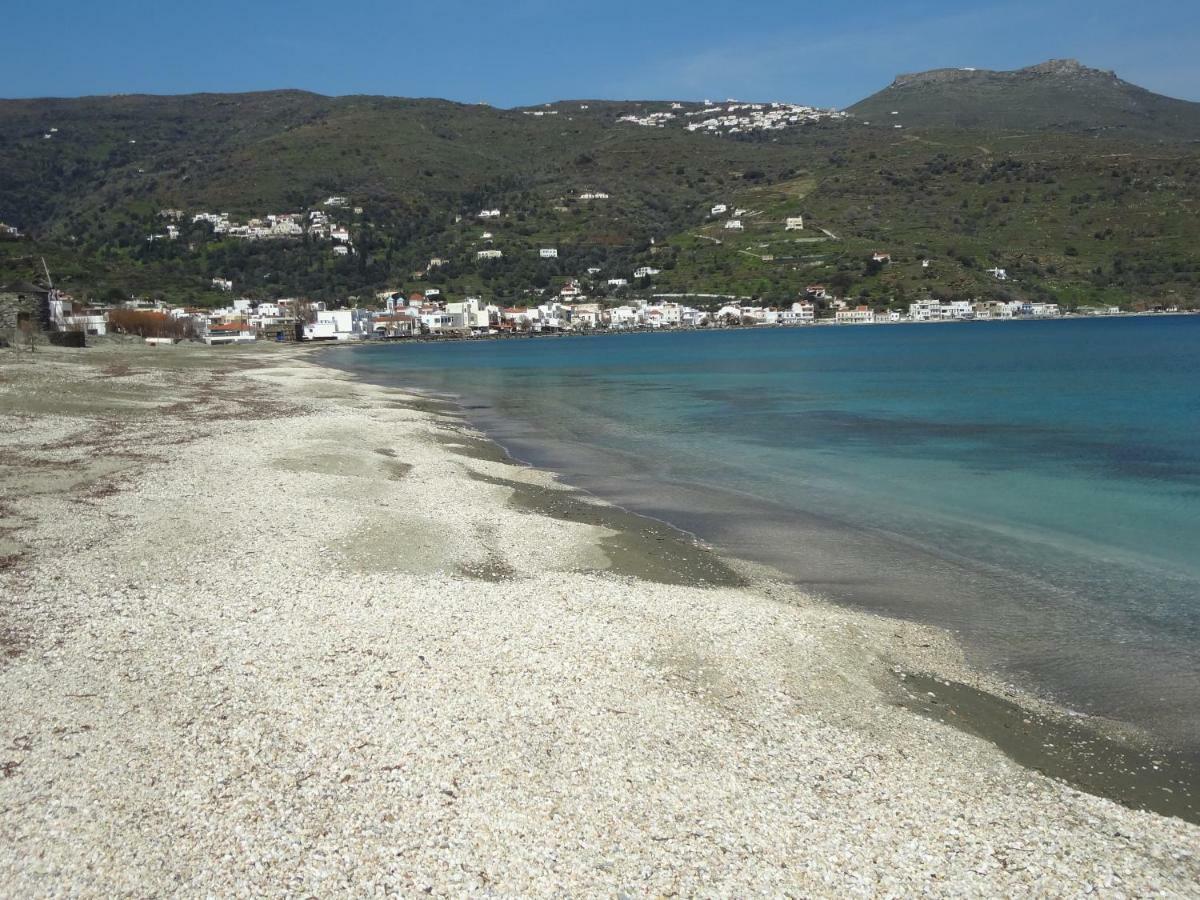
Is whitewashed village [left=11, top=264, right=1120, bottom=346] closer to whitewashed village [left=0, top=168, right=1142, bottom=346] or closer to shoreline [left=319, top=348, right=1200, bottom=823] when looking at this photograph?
whitewashed village [left=0, top=168, right=1142, bottom=346]

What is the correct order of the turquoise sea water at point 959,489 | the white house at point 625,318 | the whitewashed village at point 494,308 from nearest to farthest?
1. the turquoise sea water at point 959,489
2. the whitewashed village at point 494,308
3. the white house at point 625,318

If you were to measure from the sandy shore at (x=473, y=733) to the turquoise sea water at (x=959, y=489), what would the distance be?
1.59 metres

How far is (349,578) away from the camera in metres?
10.8

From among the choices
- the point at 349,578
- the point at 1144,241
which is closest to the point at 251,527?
the point at 349,578

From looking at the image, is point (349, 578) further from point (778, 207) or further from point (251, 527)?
point (778, 207)

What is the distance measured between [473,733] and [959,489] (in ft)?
52.5

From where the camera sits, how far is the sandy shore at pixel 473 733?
17.7 ft

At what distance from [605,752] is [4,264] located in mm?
101960

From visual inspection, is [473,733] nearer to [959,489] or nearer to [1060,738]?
[1060,738]

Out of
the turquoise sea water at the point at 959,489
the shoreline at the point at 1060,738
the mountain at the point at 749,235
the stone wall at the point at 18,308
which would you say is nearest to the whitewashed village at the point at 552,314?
the mountain at the point at 749,235

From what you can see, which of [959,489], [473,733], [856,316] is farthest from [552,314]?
[473,733]

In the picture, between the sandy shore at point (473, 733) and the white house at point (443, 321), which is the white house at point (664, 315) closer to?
the white house at point (443, 321)

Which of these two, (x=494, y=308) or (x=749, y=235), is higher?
(x=749, y=235)

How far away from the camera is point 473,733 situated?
693cm
